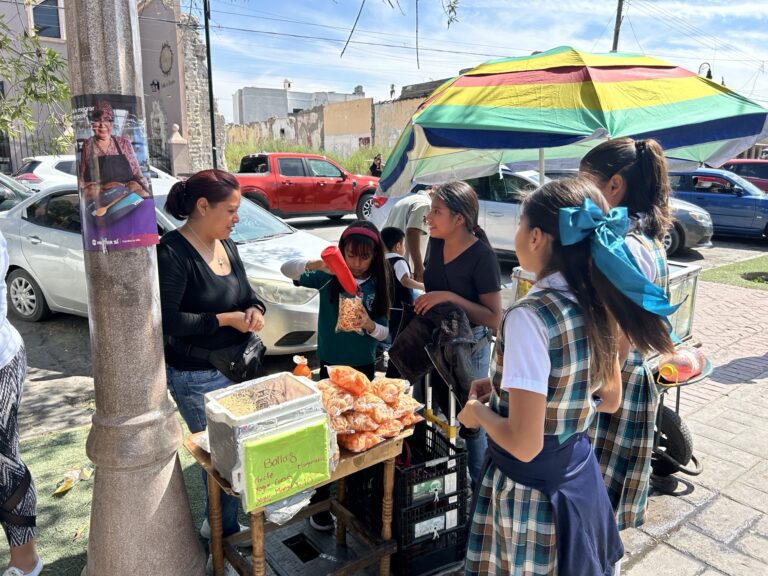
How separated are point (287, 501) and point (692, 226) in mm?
11606

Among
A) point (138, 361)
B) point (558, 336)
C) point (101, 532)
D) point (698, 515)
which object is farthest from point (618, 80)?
point (101, 532)

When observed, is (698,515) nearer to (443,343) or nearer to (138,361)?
(443,343)

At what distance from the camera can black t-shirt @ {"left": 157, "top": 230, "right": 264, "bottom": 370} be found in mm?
2621

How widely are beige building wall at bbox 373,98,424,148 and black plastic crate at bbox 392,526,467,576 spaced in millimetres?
27275

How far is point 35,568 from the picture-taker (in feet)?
9.37

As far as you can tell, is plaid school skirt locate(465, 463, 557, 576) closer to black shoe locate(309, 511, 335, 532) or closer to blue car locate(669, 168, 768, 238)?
black shoe locate(309, 511, 335, 532)

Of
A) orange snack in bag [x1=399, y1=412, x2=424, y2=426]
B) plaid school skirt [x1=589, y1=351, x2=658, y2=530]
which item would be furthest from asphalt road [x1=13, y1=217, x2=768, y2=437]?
plaid school skirt [x1=589, y1=351, x2=658, y2=530]

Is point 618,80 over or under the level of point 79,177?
over

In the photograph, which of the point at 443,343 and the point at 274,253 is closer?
the point at 443,343

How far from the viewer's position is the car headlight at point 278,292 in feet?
17.5

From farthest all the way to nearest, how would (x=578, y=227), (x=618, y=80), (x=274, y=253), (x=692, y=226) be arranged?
(x=692, y=226) < (x=274, y=253) < (x=618, y=80) < (x=578, y=227)

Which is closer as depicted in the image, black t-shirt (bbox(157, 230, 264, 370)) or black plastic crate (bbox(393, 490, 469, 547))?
black t-shirt (bbox(157, 230, 264, 370))

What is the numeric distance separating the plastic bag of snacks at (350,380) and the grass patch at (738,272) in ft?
29.5

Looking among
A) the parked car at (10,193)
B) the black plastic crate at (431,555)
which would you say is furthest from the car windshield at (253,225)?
the parked car at (10,193)
